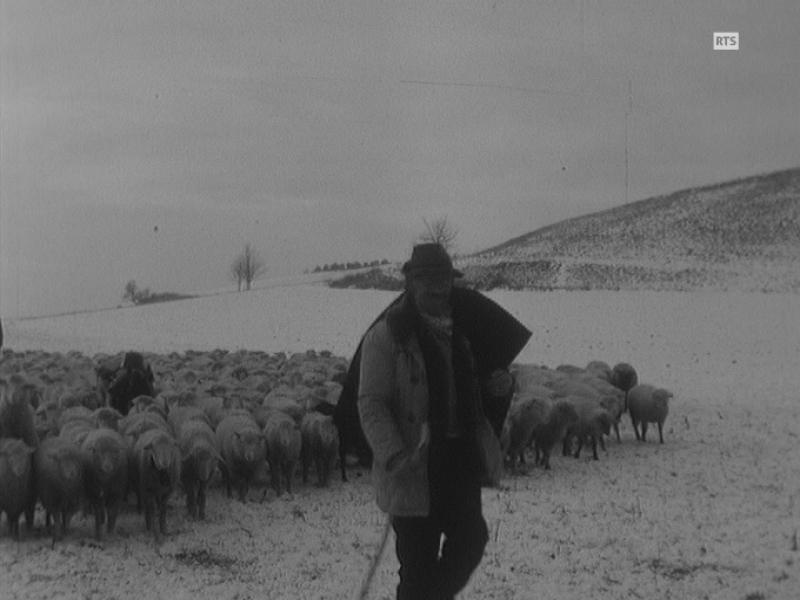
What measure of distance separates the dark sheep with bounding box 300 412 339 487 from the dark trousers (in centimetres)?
632

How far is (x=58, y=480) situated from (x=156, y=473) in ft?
3.16

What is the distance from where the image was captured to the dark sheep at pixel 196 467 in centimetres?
966

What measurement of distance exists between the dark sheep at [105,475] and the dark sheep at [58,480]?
0.14m

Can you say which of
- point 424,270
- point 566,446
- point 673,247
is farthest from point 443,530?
point 673,247

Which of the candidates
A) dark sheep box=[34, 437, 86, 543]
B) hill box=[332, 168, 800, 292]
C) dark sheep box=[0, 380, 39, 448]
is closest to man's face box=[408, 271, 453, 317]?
dark sheep box=[34, 437, 86, 543]

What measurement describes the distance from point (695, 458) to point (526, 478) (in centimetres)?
317

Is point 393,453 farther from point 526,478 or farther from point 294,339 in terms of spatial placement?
point 294,339

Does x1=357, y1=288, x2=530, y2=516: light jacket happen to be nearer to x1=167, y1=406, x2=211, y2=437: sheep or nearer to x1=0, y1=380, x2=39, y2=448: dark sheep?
x1=0, y1=380, x2=39, y2=448: dark sheep

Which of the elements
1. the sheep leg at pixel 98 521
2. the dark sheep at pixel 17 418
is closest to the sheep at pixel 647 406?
the sheep leg at pixel 98 521

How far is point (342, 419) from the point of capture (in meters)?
5.59

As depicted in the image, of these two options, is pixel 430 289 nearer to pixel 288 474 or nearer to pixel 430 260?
pixel 430 260

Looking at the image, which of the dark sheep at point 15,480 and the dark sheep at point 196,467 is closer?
the dark sheep at point 15,480

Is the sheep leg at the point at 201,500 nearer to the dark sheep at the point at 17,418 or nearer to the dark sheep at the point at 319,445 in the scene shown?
the dark sheep at the point at 17,418

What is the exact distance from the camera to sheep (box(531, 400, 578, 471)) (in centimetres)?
1323
